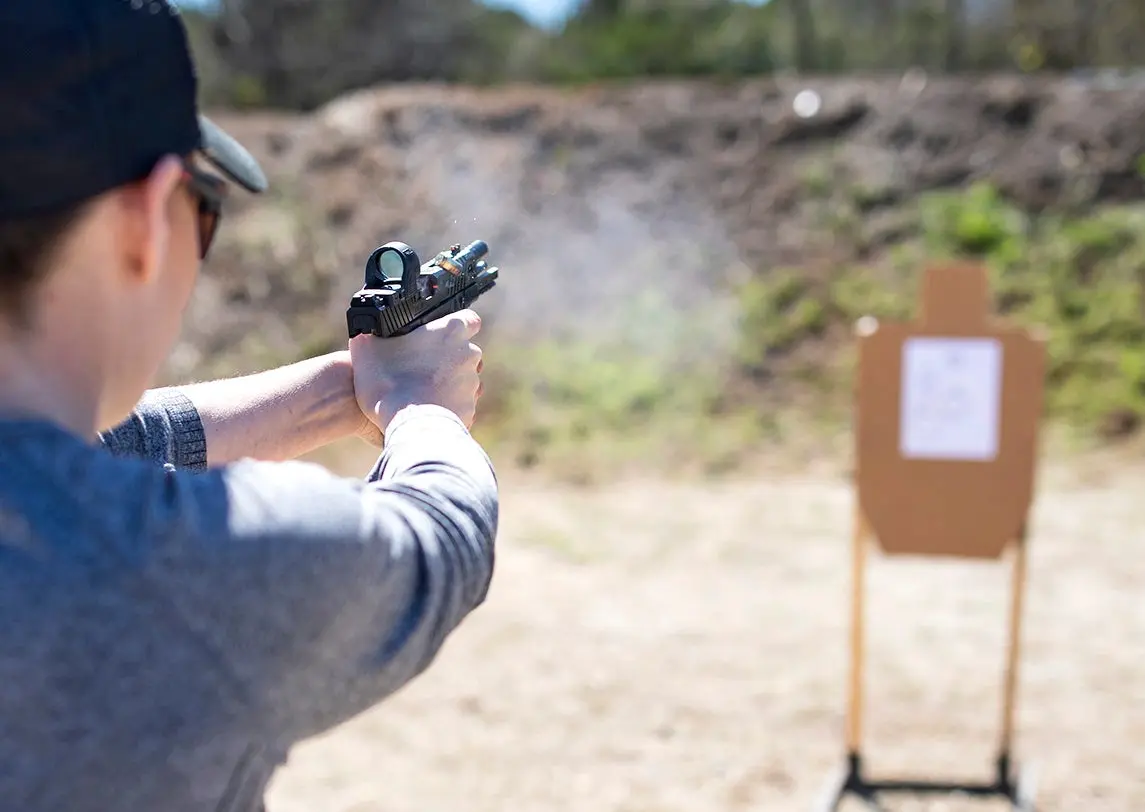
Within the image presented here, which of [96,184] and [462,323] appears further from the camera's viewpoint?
[462,323]

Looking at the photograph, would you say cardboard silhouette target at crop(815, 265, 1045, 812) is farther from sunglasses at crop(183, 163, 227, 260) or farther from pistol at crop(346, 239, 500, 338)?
sunglasses at crop(183, 163, 227, 260)

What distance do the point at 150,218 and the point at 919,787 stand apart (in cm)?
298

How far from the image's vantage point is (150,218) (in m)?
0.79

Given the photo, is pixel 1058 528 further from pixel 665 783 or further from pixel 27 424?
pixel 27 424

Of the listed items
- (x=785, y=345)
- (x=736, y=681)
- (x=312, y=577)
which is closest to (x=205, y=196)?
(x=312, y=577)

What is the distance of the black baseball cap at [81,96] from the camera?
Result: 28.7 inches

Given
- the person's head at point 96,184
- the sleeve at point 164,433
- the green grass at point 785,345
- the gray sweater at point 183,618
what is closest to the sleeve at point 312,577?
the gray sweater at point 183,618

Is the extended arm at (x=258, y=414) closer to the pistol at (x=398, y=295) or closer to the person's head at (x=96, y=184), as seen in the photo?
the pistol at (x=398, y=295)

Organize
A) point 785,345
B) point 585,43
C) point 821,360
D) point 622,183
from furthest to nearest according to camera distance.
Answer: point 585,43 → point 622,183 → point 785,345 → point 821,360

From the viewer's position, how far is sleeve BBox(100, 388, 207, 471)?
1202 millimetres

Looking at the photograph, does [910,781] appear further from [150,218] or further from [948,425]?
[150,218]

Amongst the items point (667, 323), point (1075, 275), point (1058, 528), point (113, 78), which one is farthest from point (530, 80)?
point (113, 78)

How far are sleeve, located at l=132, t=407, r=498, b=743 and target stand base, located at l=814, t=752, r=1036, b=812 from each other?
8.48ft

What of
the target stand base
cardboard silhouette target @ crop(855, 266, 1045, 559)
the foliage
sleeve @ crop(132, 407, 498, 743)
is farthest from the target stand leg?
the foliage
